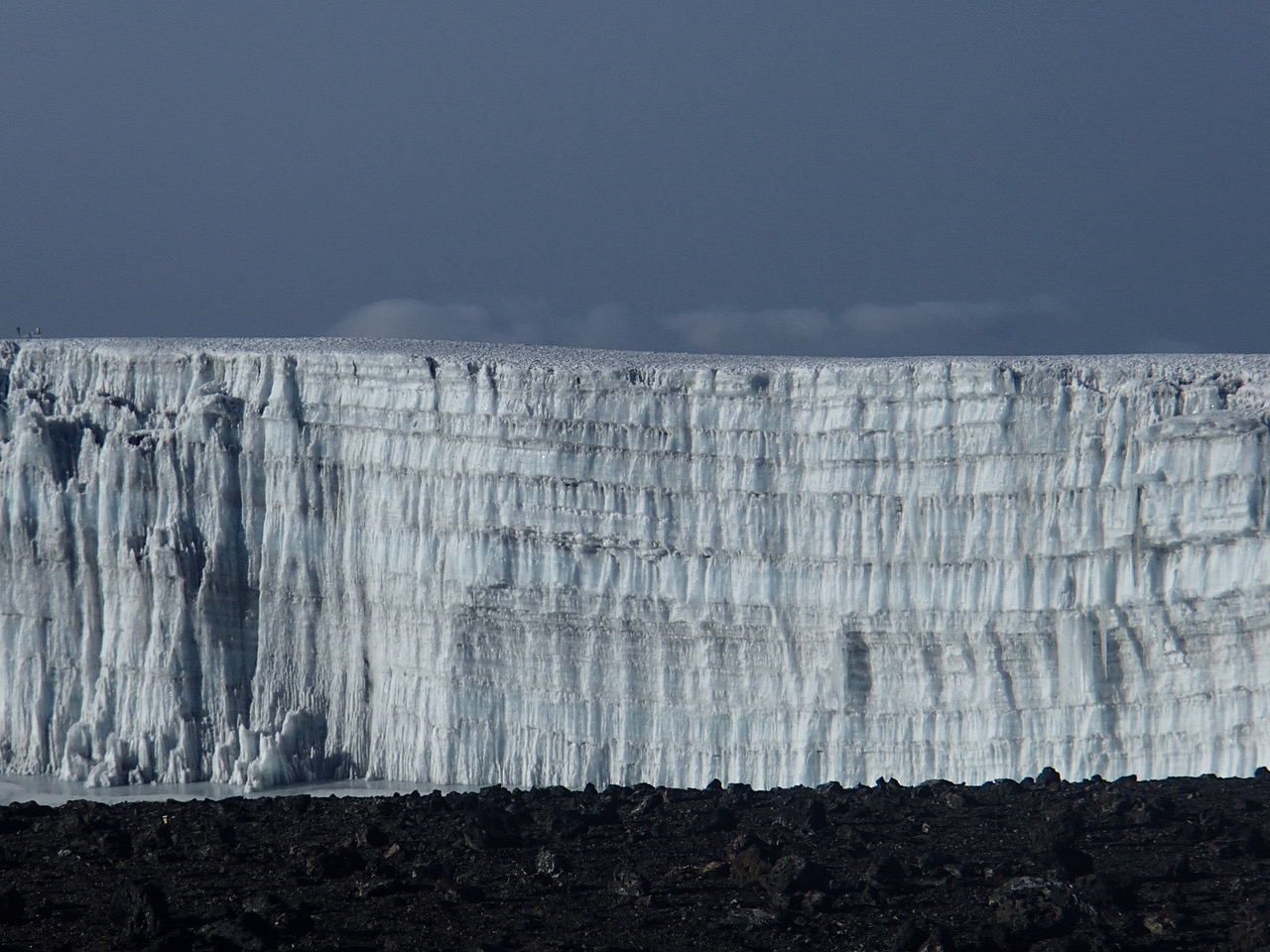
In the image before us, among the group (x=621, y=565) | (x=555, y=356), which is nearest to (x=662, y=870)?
(x=621, y=565)

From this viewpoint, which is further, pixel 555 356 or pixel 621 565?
pixel 555 356

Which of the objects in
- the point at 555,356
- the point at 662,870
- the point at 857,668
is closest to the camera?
the point at 662,870

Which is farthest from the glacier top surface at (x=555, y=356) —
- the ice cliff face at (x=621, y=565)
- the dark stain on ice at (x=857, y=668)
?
the dark stain on ice at (x=857, y=668)

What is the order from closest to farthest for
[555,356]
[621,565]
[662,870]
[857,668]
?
[662,870]
[857,668]
[621,565]
[555,356]

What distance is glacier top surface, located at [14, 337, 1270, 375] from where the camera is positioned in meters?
21.9

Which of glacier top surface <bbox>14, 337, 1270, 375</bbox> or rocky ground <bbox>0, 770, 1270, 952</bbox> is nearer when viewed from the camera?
rocky ground <bbox>0, 770, 1270, 952</bbox>

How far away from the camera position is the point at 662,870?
627 inches

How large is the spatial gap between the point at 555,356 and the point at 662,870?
35.0 ft

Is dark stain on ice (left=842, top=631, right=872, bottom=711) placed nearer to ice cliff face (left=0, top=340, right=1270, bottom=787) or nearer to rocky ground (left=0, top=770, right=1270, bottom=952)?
ice cliff face (left=0, top=340, right=1270, bottom=787)

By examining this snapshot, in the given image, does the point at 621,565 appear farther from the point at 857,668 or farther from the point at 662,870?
the point at 662,870

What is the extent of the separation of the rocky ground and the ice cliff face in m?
2.25

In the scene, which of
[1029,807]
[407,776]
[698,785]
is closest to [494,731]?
[407,776]

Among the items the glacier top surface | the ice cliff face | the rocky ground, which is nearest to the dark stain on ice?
the ice cliff face

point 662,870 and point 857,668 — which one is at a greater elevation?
point 857,668
